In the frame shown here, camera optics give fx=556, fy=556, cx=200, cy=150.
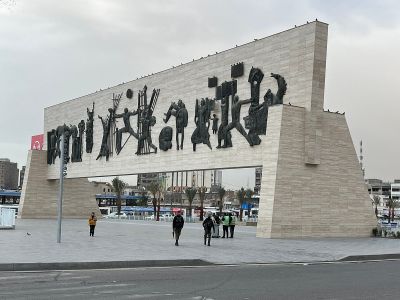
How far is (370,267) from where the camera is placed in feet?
58.0

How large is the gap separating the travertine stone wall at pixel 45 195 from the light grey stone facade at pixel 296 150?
80.7ft

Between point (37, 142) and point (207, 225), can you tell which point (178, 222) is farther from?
point (37, 142)

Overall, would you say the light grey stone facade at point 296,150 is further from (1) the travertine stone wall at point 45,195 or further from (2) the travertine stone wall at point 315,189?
(1) the travertine stone wall at point 45,195

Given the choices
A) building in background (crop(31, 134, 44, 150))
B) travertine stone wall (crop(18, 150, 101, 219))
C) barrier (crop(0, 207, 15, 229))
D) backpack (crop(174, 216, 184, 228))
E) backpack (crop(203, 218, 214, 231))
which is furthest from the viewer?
building in background (crop(31, 134, 44, 150))

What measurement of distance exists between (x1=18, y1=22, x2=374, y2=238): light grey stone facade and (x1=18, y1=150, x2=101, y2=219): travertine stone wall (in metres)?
24.6

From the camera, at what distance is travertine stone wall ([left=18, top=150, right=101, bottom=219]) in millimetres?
59906

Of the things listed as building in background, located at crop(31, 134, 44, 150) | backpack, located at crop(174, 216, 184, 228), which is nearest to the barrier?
backpack, located at crop(174, 216, 184, 228)

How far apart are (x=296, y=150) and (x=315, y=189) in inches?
110

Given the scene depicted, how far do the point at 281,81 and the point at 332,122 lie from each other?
4.23 metres

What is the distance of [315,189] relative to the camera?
3328cm

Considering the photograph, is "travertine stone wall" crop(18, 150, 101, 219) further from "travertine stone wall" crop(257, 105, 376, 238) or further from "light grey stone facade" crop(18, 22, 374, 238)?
"travertine stone wall" crop(257, 105, 376, 238)

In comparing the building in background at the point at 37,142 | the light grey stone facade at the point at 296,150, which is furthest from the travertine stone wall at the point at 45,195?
the light grey stone facade at the point at 296,150

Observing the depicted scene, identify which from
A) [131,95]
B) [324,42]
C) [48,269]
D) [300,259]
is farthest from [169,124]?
[48,269]

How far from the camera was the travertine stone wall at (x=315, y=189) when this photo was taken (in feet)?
104
